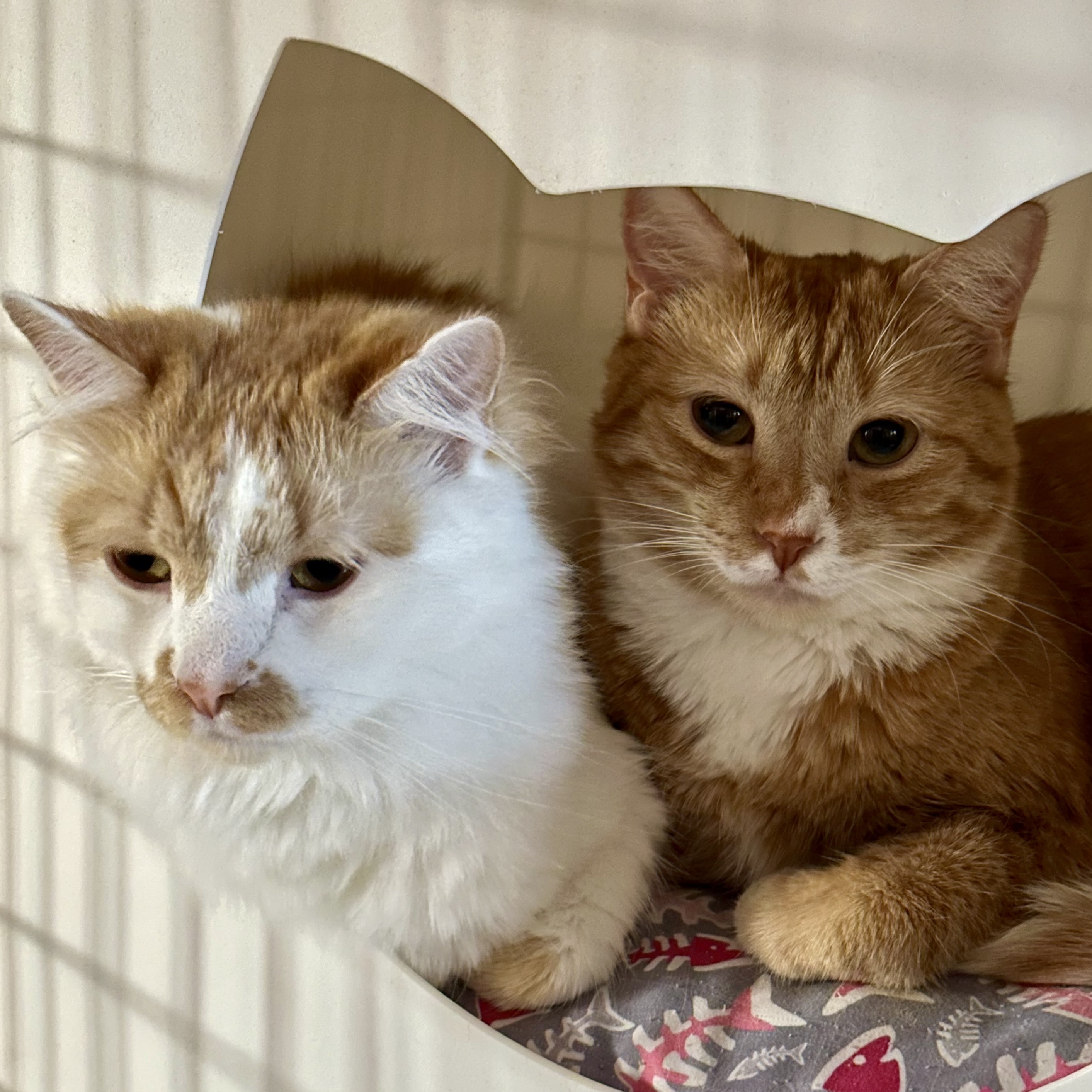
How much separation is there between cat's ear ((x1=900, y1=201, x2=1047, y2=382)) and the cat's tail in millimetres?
517

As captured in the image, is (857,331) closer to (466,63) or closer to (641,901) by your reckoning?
(466,63)

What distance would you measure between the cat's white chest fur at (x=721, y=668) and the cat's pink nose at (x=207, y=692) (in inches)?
20.8

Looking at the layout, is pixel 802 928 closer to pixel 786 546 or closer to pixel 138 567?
pixel 786 546

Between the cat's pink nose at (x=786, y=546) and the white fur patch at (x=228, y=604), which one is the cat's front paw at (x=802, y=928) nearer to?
the cat's pink nose at (x=786, y=546)

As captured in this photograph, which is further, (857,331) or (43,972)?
(43,972)

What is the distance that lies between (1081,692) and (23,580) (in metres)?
1.11

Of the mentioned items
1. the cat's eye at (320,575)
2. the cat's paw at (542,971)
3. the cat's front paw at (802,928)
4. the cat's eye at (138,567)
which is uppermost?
the cat's eye at (320,575)

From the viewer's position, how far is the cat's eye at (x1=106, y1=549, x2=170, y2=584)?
0.89 meters

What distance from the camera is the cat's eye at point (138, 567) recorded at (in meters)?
0.89

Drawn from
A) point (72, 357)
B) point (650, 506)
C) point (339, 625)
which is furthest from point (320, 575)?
point (650, 506)

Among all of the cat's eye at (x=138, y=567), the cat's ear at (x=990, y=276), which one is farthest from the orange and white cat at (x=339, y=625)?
the cat's ear at (x=990, y=276)

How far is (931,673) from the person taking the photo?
3.76ft

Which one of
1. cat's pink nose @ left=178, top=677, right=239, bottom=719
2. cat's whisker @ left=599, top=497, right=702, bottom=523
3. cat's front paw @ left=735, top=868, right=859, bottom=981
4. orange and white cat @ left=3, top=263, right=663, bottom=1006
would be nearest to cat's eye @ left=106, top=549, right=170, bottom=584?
orange and white cat @ left=3, top=263, right=663, bottom=1006

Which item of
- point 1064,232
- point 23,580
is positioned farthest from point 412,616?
point 1064,232
